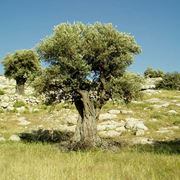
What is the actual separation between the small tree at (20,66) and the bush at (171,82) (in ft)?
99.9

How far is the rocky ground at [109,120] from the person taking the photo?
109ft

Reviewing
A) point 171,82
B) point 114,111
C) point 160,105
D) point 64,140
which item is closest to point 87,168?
point 64,140

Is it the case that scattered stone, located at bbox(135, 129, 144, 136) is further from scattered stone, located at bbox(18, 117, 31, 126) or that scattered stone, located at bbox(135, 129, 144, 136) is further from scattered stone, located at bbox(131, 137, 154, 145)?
scattered stone, located at bbox(18, 117, 31, 126)

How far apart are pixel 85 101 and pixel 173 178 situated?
13129mm

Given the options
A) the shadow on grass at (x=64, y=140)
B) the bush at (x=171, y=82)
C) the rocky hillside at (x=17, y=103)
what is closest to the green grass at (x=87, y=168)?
the shadow on grass at (x=64, y=140)

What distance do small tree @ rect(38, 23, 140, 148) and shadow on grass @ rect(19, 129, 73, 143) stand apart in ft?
14.5

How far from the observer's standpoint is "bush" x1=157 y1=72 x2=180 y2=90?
259ft

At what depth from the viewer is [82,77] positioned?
88.4ft

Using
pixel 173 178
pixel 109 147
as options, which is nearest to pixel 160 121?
pixel 109 147

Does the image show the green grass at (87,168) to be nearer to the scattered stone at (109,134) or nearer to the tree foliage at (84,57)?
the tree foliage at (84,57)

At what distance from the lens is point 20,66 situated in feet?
201

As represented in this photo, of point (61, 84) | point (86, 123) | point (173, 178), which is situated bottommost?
point (173, 178)

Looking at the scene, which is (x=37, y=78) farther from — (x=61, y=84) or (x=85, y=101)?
(x=85, y=101)

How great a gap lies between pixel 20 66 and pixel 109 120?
26.2 m
